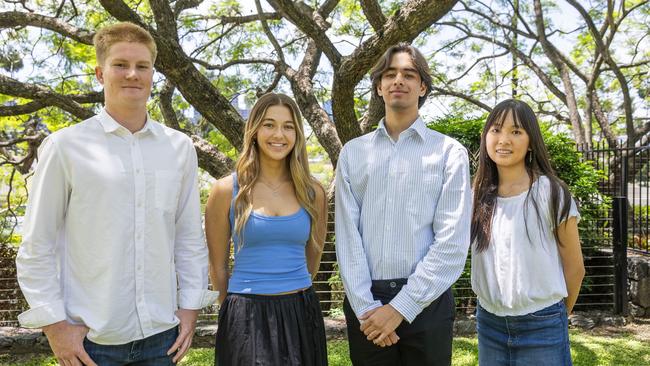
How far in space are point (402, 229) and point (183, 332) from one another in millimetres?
1130

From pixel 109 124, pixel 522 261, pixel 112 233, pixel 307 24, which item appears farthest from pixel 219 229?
pixel 307 24

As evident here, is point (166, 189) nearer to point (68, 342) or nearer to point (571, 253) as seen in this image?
point (68, 342)

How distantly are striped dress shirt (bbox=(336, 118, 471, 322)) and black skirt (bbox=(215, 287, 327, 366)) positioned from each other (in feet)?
0.92

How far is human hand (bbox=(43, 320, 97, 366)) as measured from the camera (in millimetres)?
2186

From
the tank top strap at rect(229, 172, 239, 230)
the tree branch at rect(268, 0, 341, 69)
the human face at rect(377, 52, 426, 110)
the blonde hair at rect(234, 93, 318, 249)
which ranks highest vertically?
the tree branch at rect(268, 0, 341, 69)

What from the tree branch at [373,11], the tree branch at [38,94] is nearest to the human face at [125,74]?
the tree branch at [373,11]

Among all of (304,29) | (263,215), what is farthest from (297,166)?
(304,29)

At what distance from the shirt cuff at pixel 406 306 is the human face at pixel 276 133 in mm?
933

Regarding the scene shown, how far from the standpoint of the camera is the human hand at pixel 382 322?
2557 millimetres

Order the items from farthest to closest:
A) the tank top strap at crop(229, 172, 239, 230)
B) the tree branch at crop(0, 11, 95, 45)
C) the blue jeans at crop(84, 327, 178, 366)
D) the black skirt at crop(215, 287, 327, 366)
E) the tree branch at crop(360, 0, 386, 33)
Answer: the tree branch at crop(0, 11, 95, 45) → the tree branch at crop(360, 0, 386, 33) → the tank top strap at crop(229, 172, 239, 230) → the black skirt at crop(215, 287, 327, 366) → the blue jeans at crop(84, 327, 178, 366)

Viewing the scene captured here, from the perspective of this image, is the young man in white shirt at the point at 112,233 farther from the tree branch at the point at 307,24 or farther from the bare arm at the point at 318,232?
the tree branch at the point at 307,24

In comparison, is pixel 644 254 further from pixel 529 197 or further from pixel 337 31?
pixel 337 31

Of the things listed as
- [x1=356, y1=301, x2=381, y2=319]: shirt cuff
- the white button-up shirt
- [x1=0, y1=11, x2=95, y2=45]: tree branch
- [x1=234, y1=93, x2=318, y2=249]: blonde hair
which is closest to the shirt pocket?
the white button-up shirt

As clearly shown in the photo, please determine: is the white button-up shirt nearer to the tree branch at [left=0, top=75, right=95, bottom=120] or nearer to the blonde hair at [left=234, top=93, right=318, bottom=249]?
the blonde hair at [left=234, top=93, right=318, bottom=249]
